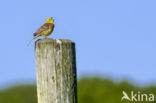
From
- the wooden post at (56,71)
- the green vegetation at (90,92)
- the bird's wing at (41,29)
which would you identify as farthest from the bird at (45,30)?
the green vegetation at (90,92)

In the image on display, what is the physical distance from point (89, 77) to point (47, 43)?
2728cm

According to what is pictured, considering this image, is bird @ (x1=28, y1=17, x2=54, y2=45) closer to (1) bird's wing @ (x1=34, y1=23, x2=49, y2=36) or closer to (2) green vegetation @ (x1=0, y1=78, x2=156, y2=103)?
(1) bird's wing @ (x1=34, y1=23, x2=49, y2=36)

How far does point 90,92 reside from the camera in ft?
106

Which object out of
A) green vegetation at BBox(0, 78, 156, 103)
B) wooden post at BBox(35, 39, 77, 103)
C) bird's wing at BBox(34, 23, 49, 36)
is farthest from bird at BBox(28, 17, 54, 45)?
green vegetation at BBox(0, 78, 156, 103)

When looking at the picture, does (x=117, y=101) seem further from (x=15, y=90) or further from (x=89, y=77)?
(x=15, y=90)

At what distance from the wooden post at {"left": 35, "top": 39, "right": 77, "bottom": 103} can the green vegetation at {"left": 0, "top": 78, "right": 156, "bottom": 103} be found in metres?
24.7

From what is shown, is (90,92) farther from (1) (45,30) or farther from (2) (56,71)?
(2) (56,71)

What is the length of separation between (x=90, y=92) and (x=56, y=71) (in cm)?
2743

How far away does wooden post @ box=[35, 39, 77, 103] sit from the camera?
4.99 metres

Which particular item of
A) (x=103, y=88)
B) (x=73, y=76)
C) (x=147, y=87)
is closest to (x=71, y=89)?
(x=73, y=76)

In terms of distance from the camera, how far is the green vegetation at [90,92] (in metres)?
30.4

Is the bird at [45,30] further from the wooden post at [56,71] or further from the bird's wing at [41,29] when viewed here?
the wooden post at [56,71]

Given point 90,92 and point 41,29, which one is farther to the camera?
point 90,92


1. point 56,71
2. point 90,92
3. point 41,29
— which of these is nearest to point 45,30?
point 41,29
